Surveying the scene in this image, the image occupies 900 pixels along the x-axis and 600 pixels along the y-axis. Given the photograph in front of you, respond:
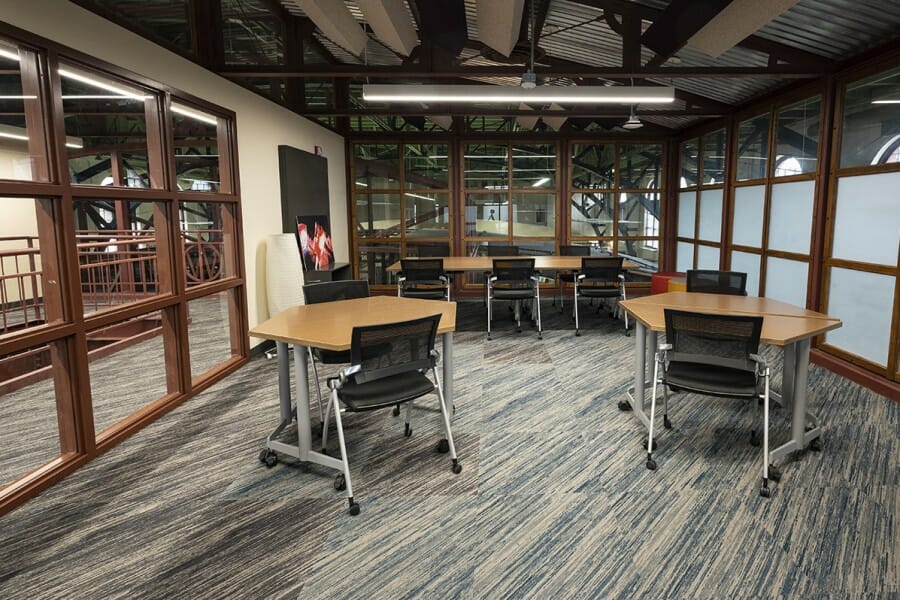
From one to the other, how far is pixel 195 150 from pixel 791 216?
635 cm

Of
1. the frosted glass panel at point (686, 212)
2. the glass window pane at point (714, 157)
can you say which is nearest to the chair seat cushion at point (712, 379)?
the glass window pane at point (714, 157)

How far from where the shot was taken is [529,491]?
2803 mm

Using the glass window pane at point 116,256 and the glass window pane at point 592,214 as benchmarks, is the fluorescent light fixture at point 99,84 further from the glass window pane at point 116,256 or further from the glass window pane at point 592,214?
the glass window pane at point 592,214

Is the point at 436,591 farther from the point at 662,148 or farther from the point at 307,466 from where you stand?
the point at 662,148

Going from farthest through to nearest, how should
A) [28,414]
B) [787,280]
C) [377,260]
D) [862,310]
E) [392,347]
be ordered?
[377,260], [787,280], [862,310], [28,414], [392,347]

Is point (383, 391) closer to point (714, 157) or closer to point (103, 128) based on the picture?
point (103, 128)

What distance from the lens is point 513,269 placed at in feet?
20.1

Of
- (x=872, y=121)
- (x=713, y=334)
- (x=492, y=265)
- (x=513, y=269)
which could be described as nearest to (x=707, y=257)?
(x=872, y=121)

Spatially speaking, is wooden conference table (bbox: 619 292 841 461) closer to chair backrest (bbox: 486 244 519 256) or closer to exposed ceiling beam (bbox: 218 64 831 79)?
exposed ceiling beam (bbox: 218 64 831 79)

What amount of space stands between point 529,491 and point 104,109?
171 inches

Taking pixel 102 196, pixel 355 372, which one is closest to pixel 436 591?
pixel 355 372

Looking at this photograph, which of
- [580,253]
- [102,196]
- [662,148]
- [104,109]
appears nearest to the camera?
[102,196]

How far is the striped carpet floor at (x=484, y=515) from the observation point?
7.07 ft

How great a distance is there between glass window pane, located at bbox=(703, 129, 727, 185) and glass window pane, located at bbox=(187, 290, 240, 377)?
6.71 meters
